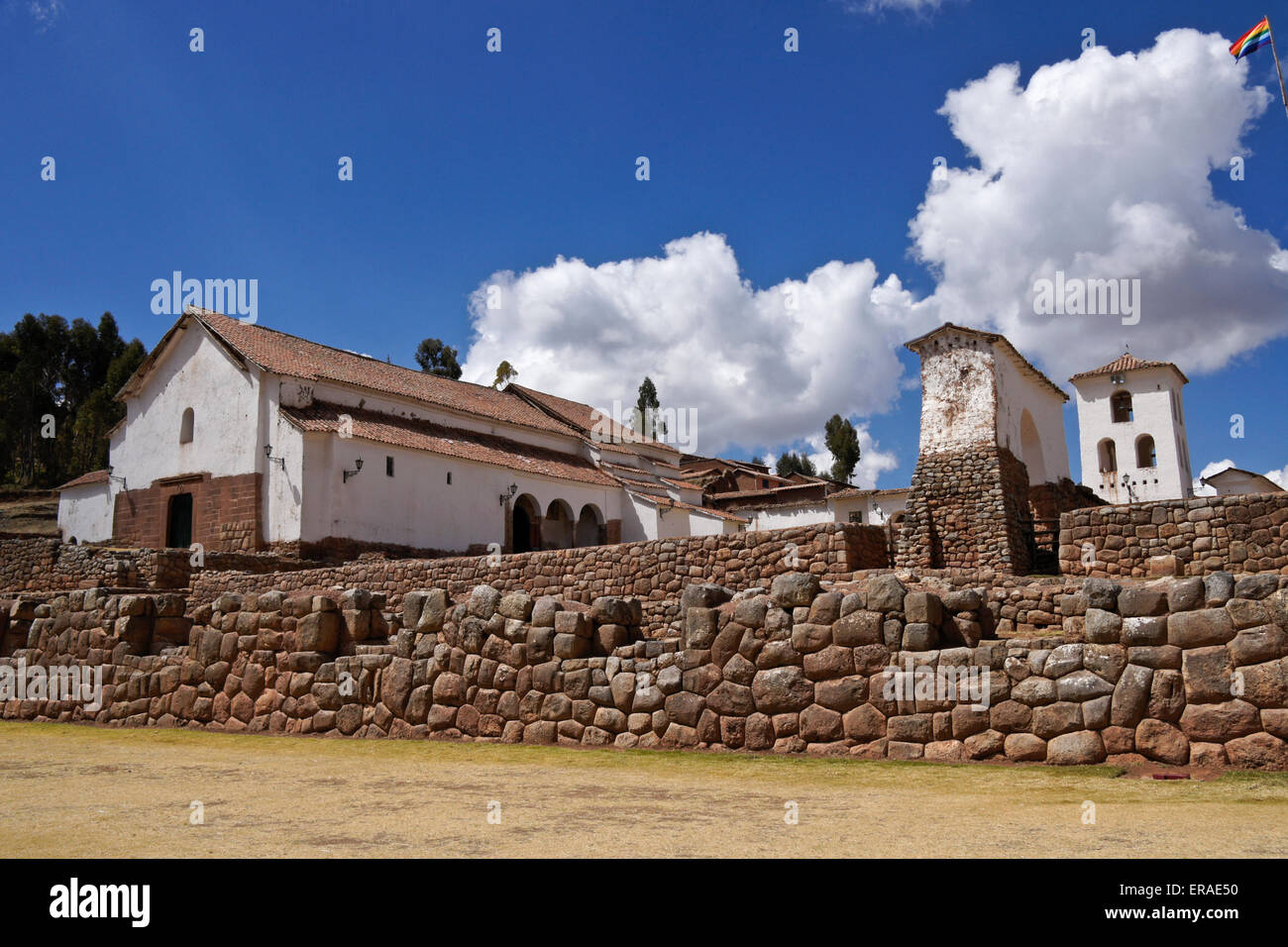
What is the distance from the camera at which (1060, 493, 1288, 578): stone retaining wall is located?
592 inches

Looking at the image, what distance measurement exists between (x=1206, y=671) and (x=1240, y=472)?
4075cm

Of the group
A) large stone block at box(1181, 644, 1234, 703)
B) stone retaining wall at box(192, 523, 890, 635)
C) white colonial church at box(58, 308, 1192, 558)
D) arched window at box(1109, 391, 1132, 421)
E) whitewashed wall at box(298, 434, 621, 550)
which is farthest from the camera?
arched window at box(1109, 391, 1132, 421)

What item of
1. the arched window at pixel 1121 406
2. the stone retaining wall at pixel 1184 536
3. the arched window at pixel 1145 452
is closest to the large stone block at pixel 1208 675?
the stone retaining wall at pixel 1184 536

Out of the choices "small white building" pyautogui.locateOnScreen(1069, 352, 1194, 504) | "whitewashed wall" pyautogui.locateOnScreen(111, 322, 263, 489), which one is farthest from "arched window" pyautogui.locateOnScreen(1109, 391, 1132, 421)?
"whitewashed wall" pyautogui.locateOnScreen(111, 322, 263, 489)

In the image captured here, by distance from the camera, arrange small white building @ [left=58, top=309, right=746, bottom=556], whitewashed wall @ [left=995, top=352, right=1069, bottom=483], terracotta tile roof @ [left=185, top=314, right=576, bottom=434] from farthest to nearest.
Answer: terracotta tile roof @ [left=185, top=314, right=576, bottom=434] < small white building @ [left=58, top=309, right=746, bottom=556] < whitewashed wall @ [left=995, top=352, right=1069, bottom=483]

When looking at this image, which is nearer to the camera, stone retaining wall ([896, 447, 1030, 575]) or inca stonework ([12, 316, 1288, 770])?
inca stonework ([12, 316, 1288, 770])

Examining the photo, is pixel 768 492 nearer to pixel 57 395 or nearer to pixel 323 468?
pixel 323 468

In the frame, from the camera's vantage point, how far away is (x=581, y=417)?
148 ft

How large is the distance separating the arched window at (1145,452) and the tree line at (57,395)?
167 feet

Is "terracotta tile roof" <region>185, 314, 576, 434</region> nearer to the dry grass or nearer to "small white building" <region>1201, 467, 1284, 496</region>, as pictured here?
the dry grass

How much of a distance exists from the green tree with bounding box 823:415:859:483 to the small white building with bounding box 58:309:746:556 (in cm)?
2498

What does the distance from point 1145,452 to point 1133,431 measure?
0.99m

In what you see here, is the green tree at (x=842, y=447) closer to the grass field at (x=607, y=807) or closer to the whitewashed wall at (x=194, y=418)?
the whitewashed wall at (x=194, y=418)
